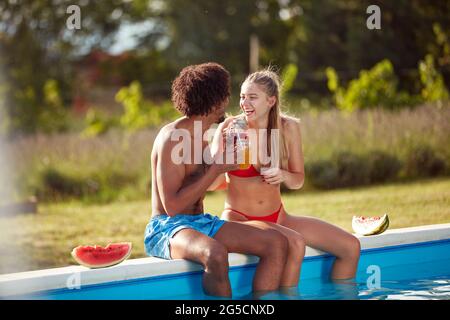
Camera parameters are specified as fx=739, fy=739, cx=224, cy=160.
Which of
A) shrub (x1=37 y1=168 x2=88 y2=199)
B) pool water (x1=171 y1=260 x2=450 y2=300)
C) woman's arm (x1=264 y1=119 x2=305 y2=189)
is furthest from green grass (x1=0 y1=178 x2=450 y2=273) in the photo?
woman's arm (x1=264 y1=119 x2=305 y2=189)

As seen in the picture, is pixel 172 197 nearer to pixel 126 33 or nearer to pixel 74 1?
pixel 74 1

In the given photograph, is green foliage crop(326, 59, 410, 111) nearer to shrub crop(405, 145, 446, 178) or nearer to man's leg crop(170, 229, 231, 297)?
shrub crop(405, 145, 446, 178)

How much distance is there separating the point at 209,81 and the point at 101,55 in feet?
90.0

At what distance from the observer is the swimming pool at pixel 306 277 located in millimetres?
4065

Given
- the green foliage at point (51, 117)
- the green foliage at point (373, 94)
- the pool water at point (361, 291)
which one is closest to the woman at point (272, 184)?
the pool water at point (361, 291)

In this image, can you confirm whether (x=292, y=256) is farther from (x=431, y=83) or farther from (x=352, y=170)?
(x=431, y=83)

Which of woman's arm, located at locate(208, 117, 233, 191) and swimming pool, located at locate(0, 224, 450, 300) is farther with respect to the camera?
woman's arm, located at locate(208, 117, 233, 191)

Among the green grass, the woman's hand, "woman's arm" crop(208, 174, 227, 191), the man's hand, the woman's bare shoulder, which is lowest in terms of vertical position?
the green grass

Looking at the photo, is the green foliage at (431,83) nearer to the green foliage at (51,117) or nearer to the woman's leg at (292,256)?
the green foliage at (51,117)

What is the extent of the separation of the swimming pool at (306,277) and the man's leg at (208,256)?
115 millimetres

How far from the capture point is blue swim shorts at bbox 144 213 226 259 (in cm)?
435

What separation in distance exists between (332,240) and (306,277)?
12.7 inches

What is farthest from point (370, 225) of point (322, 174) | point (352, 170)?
point (352, 170)

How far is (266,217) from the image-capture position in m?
4.78
